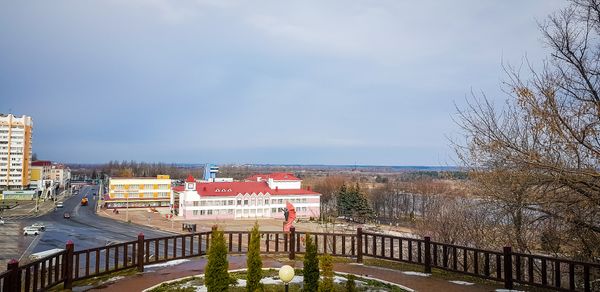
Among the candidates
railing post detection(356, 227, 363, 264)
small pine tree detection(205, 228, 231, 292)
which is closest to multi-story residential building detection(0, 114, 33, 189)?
railing post detection(356, 227, 363, 264)

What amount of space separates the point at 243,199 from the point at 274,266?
40603mm

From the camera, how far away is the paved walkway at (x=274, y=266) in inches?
310

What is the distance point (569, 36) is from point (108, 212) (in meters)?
55.7

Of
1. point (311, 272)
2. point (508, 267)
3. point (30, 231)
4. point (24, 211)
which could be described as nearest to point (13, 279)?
point (311, 272)

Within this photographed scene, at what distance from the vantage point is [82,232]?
35969 mm

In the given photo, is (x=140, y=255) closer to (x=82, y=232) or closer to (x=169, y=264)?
(x=169, y=264)

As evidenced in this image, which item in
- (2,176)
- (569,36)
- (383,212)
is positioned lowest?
(383,212)

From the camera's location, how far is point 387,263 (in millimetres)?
10484

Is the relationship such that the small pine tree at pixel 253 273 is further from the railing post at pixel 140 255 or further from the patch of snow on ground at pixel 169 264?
the patch of snow on ground at pixel 169 264

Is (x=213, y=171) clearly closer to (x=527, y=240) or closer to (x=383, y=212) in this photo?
(x=383, y=212)

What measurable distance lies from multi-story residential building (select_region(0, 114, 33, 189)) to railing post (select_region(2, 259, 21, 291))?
8152 centimetres

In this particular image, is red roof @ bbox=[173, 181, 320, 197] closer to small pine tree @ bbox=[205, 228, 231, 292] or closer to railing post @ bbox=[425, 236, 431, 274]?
railing post @ bbox=[425, 236, 431, 274]

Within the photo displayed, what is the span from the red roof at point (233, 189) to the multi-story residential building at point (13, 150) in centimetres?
4123

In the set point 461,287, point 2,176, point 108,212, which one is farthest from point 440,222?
point 2,176
